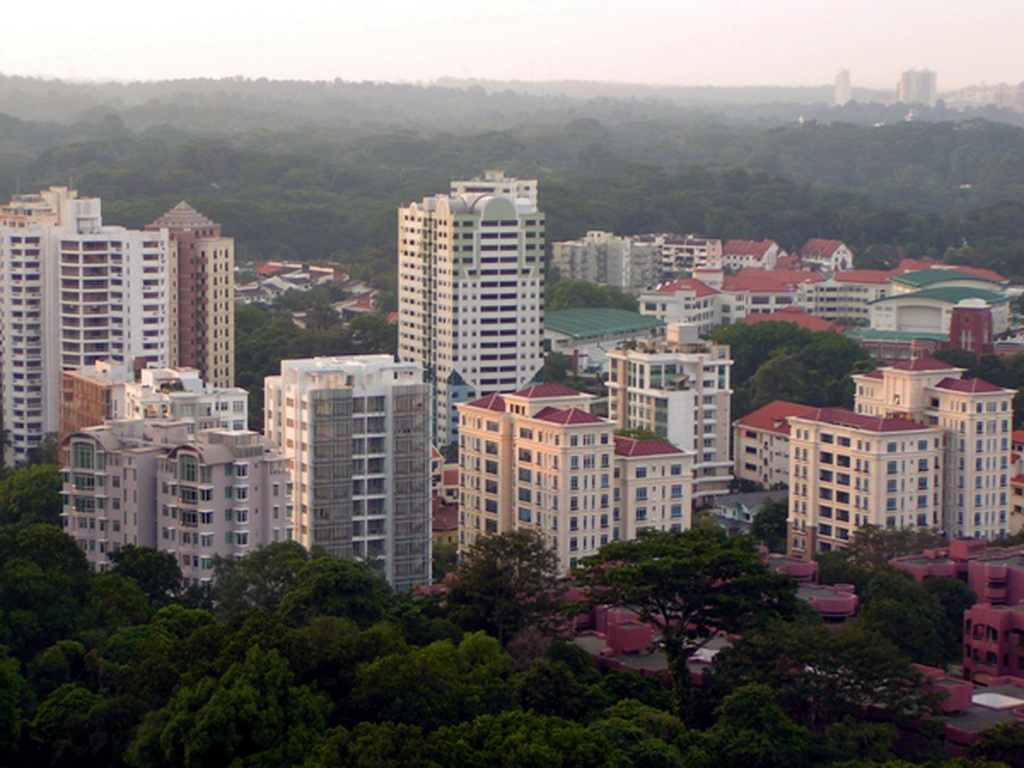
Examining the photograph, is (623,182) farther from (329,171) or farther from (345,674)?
(345,674)

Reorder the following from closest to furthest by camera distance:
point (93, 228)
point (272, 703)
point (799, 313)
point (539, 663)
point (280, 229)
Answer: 1. point (272, 703)
2. point (539, 663)
3. point (93, 228)
4. point (799, 313)
5. point (280, 229)

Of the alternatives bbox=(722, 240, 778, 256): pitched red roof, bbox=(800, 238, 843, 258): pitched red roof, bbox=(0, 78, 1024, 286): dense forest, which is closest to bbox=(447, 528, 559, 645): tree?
bbox=(0, 78, 1024, 286): dense forest

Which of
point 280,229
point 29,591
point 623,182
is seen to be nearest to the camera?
point 29,591

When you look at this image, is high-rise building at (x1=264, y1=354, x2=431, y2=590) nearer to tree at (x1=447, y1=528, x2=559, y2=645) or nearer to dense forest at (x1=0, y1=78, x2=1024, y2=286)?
tree at (x1=447, y1=528, x2=559, y2=645)

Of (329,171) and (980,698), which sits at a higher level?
(329,171)

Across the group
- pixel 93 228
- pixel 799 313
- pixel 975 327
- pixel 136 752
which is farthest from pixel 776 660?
pixel 799 313

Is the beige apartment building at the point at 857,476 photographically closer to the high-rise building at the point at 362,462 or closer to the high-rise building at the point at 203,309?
the high-rise building at the point at 362,462

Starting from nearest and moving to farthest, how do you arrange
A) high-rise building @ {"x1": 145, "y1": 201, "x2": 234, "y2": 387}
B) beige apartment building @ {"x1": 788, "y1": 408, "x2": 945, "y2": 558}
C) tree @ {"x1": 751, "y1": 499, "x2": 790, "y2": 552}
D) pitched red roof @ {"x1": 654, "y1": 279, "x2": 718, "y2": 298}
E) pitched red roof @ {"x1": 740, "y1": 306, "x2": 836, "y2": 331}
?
1. beige apartment building @ {"x1": 788, "y1": 408, "x2": 945, "y2": 558}
2. tree @ {"x1": 751, "y1": 499, "x2": 790, "y2": 552}
3. high-rise building @ {"x1": 145, "y1": 201, "x2": 234, "y2": 387}
4. pitched red roof @ {"x1": 740, "y1": 306, "x2": 836, "y2": 331}
5. pitched red roof @ {"x1": 654, "y1": 279, "x2": 718, "y2": 298}
